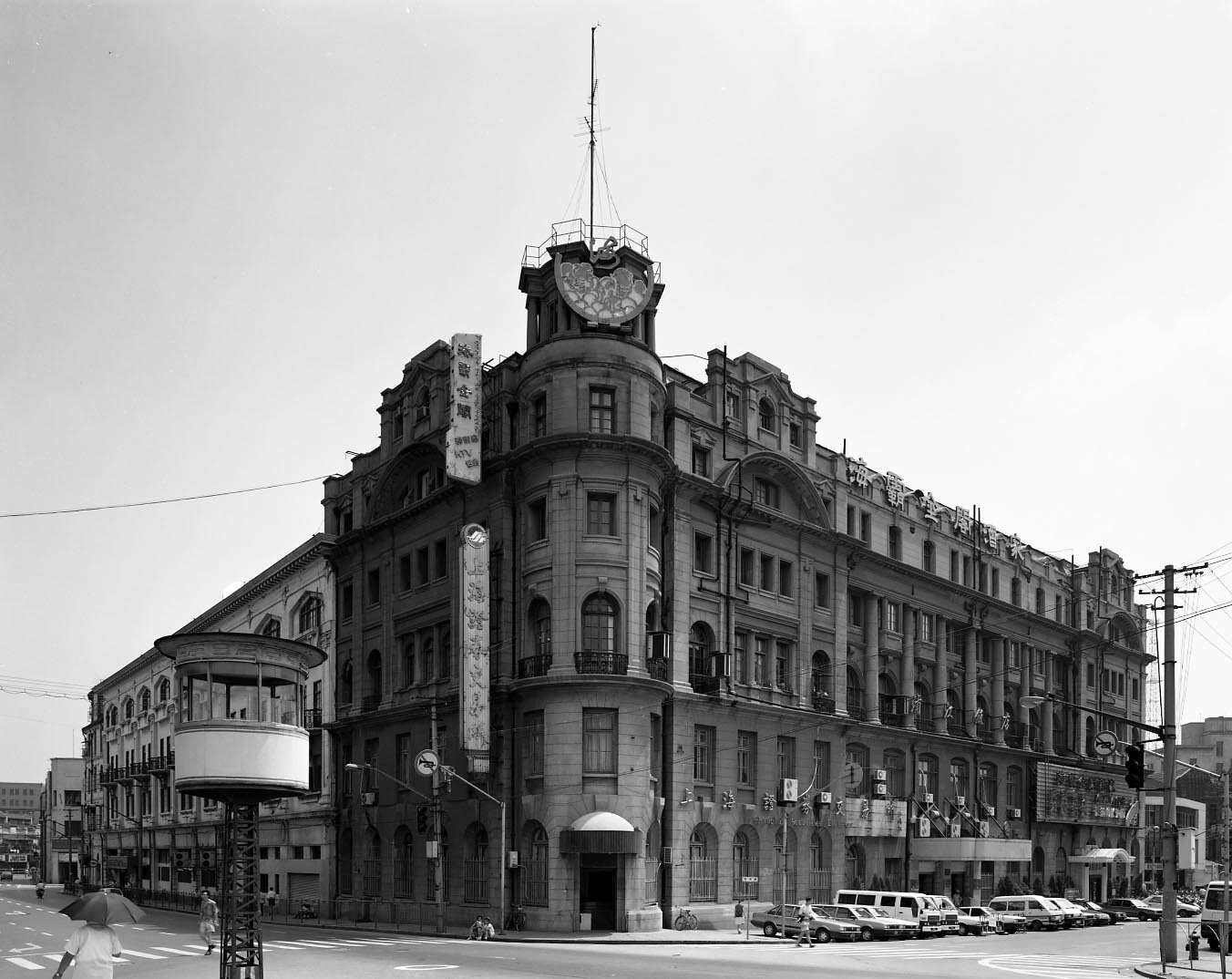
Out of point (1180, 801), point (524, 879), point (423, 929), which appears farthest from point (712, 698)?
point (1180, 801)

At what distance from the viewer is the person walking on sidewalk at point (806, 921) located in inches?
1875

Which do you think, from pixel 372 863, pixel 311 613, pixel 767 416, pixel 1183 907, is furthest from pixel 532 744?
pixel 1183 907

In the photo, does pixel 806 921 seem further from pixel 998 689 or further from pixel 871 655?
pixel 998 689

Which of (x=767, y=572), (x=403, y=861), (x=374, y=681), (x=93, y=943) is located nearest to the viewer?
(x=93, y=943)

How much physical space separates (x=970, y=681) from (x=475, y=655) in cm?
3448

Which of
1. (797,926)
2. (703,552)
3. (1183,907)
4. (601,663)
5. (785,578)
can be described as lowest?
(1183,907)

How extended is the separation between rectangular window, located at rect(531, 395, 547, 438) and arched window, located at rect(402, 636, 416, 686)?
13454mm

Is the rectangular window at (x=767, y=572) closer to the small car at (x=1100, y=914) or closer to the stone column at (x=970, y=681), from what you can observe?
the stone column at (x=970, y=681)

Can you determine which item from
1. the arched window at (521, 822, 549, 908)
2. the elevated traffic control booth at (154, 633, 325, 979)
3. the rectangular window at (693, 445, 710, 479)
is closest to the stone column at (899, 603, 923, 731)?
the rectangular window at (693, 445, 710, 479)

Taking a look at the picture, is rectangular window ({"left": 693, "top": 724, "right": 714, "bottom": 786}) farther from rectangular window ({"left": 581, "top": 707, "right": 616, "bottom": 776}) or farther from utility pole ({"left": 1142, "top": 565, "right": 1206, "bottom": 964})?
utility pole ({"left": 1142, "top": 565, "right": 1206, "bottom": 964})

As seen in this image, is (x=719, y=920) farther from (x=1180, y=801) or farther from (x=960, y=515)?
(x=1180, y=801)

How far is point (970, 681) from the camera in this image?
7550 centimetres

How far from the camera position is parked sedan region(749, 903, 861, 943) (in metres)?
48.0

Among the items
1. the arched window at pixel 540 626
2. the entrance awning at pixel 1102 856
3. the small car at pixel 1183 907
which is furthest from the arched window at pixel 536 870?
the entrance awning at pixel 1102 856
